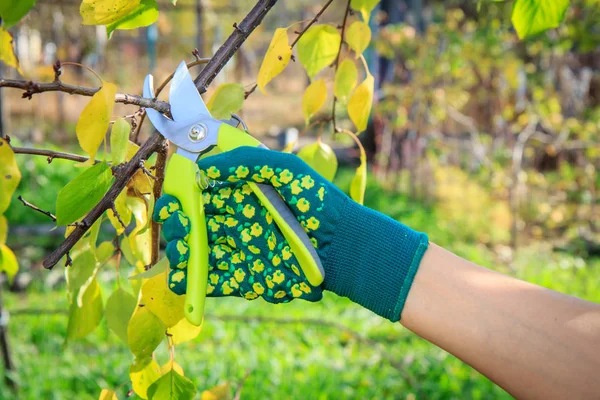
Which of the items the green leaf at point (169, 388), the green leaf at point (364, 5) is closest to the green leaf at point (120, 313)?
the green leaf at point (169, 388)

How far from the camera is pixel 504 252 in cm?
454

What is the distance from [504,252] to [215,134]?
13.5ft

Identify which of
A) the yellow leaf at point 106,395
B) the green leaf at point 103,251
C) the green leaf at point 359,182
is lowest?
the yellow leaf at point 106,395

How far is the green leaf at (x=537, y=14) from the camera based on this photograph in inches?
34.4

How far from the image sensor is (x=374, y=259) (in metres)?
0.84

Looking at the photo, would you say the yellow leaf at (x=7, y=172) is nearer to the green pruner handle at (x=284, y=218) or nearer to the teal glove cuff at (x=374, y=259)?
the green pruner handle at (x=284, y=218)

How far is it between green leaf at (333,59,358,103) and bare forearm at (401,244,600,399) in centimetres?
34

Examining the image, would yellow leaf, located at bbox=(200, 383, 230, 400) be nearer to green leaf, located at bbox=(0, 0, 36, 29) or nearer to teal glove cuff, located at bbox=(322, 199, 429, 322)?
teal glove cuff, located at bbox=(322, 199, 429, 322)

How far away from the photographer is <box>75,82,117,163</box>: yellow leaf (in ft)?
2.16

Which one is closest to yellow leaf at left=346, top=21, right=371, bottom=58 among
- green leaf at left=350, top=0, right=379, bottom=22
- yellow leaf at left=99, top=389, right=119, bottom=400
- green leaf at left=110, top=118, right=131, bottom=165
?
green leaf at left=350, top=0, right=379, bottom=22

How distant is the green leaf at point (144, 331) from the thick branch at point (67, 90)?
0.29 metres

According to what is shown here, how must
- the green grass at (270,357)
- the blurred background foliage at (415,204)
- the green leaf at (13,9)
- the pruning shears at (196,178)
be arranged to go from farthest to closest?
1. the blurred background foliage at (415,204)
2. the green grass at (270,357)
3. the pruning shears at (196,178)
4. the green leaf at (13,9)

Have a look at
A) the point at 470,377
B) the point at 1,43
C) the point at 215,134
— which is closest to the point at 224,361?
the point at 470,377

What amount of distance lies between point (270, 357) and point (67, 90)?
2005 millimetres
